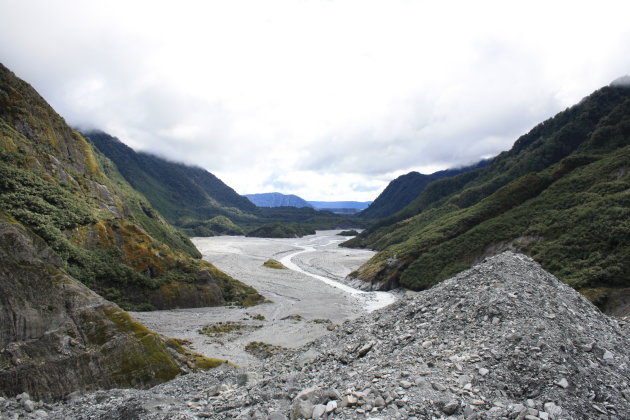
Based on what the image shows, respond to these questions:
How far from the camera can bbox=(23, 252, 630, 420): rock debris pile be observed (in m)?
9.27

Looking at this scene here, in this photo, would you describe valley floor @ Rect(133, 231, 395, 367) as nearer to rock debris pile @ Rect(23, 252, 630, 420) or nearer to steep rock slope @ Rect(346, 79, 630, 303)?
steep rock slope @ Rect(346, 79, 630, 303)

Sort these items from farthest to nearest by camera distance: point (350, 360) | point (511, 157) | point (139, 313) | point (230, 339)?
point (511, 157)
point (139, 313)
point (230, 339)
point (350, 360)

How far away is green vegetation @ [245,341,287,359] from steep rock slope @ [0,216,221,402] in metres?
8.58

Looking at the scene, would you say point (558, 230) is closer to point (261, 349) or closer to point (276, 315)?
point (276, 315)

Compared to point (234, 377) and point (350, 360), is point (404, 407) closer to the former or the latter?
point (350, 360)

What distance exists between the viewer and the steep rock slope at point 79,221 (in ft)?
118

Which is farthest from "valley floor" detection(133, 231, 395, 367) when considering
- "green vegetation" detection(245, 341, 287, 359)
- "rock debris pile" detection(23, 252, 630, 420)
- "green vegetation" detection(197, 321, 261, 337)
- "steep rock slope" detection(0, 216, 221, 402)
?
"rock debris pile" detection(23, 252, 630, 420)

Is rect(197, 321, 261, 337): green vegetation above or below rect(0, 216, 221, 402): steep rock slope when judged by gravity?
below

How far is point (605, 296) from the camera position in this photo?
35.3m

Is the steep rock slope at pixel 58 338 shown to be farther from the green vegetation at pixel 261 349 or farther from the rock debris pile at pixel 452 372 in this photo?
the green vegetation at pixel 261 349

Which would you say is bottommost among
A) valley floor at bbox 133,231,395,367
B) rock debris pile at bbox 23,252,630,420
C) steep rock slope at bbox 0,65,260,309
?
valley floor at bbox 133,231,395,367

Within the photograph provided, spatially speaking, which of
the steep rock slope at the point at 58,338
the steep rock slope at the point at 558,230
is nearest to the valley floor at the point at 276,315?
the steep rock slope at the point at 58,338

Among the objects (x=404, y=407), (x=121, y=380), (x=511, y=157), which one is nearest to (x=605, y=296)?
(x=404, y=407)

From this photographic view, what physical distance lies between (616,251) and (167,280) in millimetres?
57491
